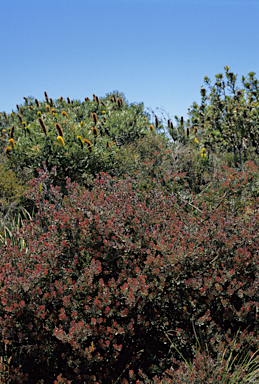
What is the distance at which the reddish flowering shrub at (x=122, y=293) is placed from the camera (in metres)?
2.85

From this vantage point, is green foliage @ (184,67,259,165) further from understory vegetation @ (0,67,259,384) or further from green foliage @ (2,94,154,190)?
understory vegetation @ (0,67,259,384)

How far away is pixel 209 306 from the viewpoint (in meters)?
3.15

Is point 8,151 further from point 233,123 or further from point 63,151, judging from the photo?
point 233,123

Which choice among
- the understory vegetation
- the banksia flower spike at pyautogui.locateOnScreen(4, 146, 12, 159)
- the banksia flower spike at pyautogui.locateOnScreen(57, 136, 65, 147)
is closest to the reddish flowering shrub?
the understory vegetation

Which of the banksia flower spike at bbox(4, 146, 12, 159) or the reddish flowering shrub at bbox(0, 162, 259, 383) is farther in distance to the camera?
the banksia flower spike at bbox(4, 146, 12, 159)

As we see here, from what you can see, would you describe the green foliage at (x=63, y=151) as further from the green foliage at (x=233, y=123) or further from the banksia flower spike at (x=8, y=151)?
the green foliage at (x=233, y=123)

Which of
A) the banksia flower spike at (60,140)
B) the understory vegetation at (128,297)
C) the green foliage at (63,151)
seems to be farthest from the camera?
the green foliage at (63,151)

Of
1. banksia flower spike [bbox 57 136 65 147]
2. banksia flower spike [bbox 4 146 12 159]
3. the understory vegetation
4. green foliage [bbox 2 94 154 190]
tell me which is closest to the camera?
the understory vegetation

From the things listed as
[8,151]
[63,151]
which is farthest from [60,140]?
[8,151]

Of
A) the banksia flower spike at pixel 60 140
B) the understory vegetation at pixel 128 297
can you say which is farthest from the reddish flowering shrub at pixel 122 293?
the banksia flower spike at pixel 60 140

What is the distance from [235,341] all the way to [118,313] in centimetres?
102

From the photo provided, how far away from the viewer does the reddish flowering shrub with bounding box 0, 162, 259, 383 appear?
2850 millimetres

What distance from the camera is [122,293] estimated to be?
2924 mm

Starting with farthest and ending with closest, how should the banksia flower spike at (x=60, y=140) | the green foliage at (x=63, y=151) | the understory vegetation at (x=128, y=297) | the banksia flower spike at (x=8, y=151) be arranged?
the banksia flower spike at (x=8, y=151) < the green foliage at (x=63, y=151) < the banksia flower spike at (x=60, y=140) < the understory vegetation at (x=128, y=297)
